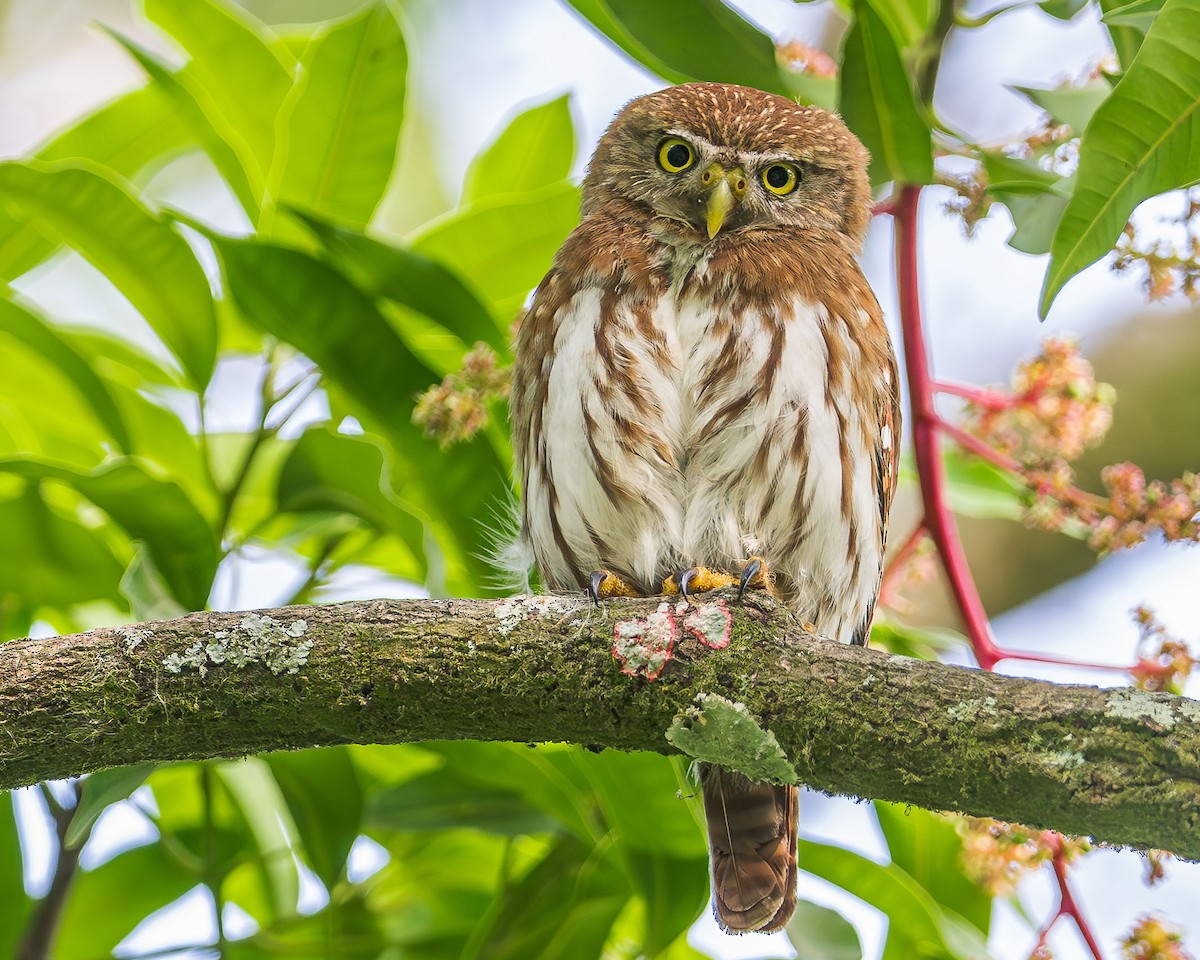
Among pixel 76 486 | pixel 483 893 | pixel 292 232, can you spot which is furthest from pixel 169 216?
pixel 483 893

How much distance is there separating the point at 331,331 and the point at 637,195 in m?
0.87

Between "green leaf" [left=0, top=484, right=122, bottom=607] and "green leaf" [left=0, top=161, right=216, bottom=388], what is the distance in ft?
1.44

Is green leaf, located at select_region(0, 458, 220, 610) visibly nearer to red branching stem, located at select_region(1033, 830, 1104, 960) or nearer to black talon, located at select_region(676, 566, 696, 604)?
black talon, located at select_region(676, 566, 696, 604)

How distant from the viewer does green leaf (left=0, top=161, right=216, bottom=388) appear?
2793 millimetres

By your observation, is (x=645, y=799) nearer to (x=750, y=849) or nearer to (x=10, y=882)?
(x=750, y=849)

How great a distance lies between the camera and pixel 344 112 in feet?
10.1

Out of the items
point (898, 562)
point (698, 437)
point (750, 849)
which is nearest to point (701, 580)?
point (698, 437)

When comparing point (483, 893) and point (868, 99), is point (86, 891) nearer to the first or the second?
point (483, 893)

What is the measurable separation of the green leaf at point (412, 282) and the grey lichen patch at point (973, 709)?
144 cm

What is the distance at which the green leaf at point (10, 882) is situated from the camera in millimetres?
2768

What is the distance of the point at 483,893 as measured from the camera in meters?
3.08

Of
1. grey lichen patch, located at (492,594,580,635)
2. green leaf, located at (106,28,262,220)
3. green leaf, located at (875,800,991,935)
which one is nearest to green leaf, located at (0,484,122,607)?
green leaf, located at (106,28,262,220)

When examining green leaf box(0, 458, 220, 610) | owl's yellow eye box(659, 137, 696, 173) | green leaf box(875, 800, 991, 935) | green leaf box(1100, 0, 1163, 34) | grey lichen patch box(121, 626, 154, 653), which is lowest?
green leaf box(875, 800, 991, 935)

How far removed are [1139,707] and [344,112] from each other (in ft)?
7.11
